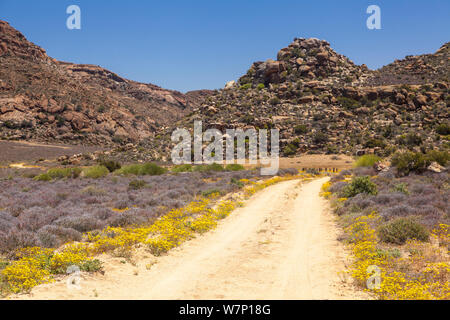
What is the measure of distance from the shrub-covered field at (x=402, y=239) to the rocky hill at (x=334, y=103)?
3146cm

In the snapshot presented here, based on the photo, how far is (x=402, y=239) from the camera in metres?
8.88

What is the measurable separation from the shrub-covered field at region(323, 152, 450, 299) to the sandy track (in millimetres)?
661

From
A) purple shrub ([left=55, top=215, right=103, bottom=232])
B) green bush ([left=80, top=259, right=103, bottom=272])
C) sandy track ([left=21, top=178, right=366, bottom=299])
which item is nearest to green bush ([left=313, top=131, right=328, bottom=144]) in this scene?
sandy track ([left=21, top=178, right=366, bottom=299])

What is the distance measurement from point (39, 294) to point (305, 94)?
63.1 metres

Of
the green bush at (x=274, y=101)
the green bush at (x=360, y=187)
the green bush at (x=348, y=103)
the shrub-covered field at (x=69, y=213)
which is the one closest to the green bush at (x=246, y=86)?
the green bush at (x=274, y=101)

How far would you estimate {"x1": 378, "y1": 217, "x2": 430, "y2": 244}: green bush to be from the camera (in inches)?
345

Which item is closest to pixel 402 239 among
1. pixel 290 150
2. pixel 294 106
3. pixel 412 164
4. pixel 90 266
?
pixel 90 266

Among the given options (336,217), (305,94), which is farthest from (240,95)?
(336,217)

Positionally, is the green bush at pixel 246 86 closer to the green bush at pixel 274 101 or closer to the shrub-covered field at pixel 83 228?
the green bush at pixel 274 101

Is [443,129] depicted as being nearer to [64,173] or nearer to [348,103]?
[348,103]

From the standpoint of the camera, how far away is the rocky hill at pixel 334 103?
1966 inches

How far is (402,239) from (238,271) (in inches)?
211

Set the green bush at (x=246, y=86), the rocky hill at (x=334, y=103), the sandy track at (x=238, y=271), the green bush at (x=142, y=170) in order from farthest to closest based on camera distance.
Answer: the green bush at (x=246, y=86) < the rocky hill at (x=334, y=103) < the green bush at (x=142, y=170) < the sandy track at (x=238, y=271)

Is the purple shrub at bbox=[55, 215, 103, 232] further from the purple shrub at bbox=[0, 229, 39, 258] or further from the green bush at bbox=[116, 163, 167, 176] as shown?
the green bush at bbox=[116, 163, 167, 176]
